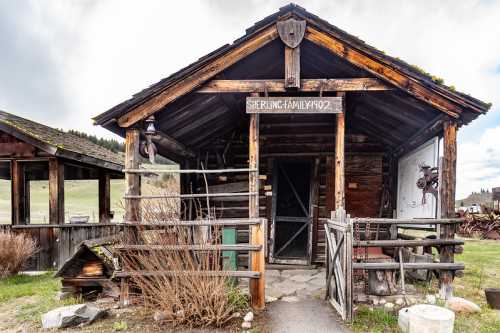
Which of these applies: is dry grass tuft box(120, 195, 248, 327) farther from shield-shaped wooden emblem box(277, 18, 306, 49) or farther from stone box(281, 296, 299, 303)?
shield-shaped wooden emblem box(277, 18, 306, 49)

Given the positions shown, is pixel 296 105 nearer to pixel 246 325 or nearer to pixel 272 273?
pixel 246 325

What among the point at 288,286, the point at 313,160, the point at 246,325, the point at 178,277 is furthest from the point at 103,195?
the point at 246,325

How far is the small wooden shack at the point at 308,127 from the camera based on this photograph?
229 inches

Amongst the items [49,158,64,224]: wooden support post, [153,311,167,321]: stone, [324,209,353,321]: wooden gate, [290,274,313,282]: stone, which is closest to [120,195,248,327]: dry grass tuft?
[153,311,167,321]: stone

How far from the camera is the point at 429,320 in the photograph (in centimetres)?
414

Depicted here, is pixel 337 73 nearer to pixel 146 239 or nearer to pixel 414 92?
pixel 414 92

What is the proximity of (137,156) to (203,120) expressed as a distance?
195 centimetres

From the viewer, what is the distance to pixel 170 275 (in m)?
5.25

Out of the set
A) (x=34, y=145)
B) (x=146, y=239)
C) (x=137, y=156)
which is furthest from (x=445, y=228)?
(x=34, y=145)

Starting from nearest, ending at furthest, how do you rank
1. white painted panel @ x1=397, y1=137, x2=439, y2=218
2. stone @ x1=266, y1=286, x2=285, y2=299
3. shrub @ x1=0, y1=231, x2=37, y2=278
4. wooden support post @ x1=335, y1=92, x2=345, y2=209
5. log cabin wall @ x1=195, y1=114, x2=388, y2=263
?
wooden support post @ x1=335, y1=92, x2=345, y2=209
stone @ x1=266, y1=286, x2=285, y2=299
white painted panel @ x1=397, y1=137, x2=439, y2=218
shrub @ x1=0, y1=231, x2=37, y2=278
log cabin wall @ x1=195, y1=114, x2=388, y2=263

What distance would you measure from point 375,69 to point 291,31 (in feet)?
5.18

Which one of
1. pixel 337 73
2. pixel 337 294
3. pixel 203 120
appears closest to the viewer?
pixel 337 294

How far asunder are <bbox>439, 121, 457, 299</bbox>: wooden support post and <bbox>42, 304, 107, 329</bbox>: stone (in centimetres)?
570

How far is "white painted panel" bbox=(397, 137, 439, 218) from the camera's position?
6410 millimetres
